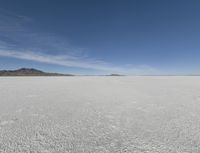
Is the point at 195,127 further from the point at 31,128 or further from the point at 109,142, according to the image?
the point at 31,128

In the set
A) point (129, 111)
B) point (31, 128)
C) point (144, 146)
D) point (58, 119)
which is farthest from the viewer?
point (129, 111)

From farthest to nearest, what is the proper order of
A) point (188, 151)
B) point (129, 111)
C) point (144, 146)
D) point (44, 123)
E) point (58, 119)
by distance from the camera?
1. point (129, 111)
2. point (58, 119)
3. point (44, 123)
4. point (144, 146)
5. point (188, 151)

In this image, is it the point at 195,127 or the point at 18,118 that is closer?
the point at 195,127

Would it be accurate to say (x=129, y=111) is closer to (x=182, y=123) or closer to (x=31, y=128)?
(x=182, y=123)

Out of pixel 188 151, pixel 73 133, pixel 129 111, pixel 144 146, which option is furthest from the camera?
pixel 129 111

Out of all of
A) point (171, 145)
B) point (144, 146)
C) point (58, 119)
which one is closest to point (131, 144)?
point (144, 146)

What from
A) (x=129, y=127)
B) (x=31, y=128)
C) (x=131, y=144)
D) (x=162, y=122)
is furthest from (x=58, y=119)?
(x=162, y=122)

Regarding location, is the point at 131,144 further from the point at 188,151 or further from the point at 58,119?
the point at 58,119

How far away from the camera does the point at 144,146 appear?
1817 millimetres

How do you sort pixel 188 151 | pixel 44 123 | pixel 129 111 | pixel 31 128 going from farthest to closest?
pixel 129 111 < pixel 44 123 < pixel 31 128 < pixel 188 151

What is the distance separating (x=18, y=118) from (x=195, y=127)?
9.22 feet

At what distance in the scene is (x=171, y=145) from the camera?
1.83 meters

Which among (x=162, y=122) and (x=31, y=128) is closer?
(x=31, y=128)

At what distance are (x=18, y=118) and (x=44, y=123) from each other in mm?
579
